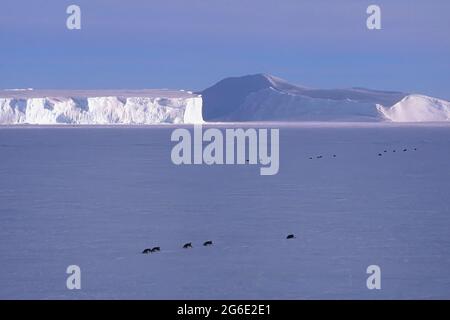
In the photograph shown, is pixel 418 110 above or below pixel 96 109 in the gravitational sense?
above

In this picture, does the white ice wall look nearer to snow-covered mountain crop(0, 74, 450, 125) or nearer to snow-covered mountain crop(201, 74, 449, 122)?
snow-covered mountain crop(0, 74, 450, 125)

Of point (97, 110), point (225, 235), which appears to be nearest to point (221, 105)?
point (97, 110)

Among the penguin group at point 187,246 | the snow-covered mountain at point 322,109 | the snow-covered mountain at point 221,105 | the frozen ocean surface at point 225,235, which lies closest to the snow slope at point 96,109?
the snow-covered mountain at point 221,105

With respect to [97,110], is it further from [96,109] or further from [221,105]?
[221,105]

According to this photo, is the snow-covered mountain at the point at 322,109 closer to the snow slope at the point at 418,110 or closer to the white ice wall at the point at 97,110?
the snow slope at the point at 418,110

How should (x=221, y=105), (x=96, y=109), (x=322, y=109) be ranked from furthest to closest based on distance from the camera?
(x=221, y=105) < (x=322, y=109) < (x=96, y=109)
